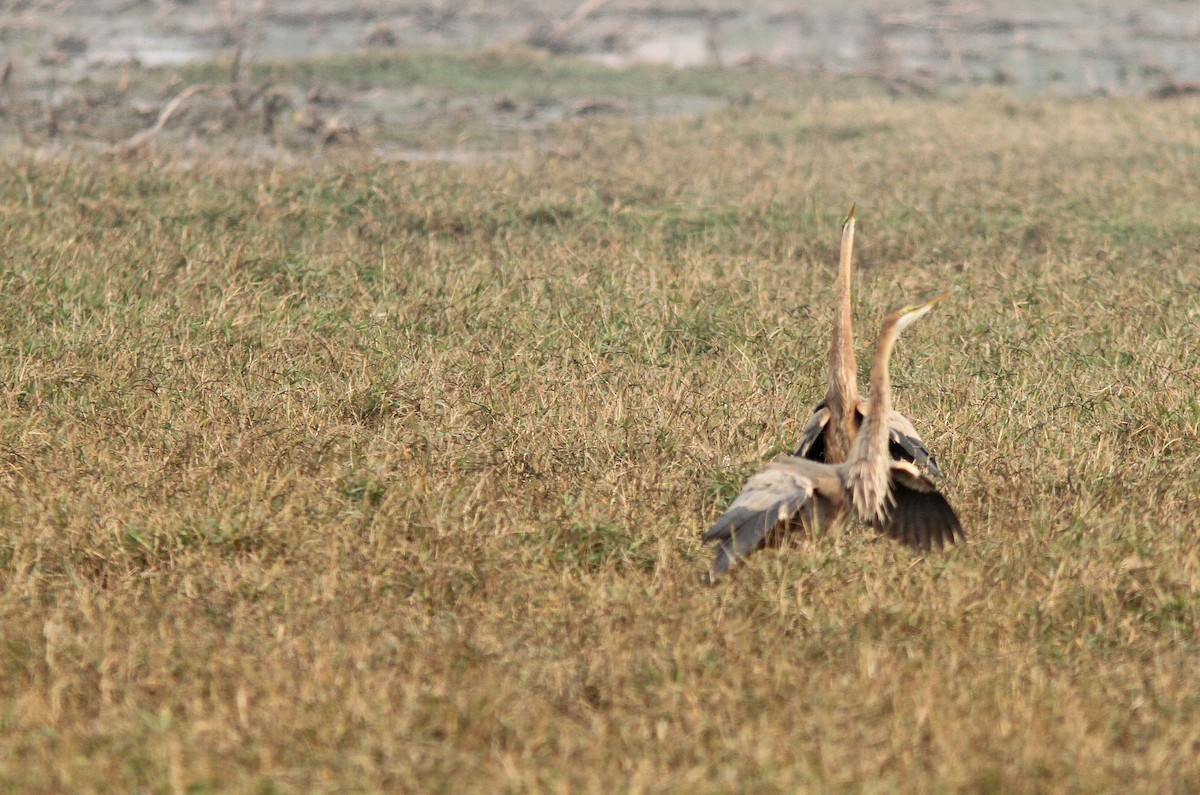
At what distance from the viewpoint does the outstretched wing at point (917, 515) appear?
3.70m

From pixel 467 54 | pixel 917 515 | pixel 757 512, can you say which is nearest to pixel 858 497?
pixel 917 515

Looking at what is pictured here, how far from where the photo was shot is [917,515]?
148 inches

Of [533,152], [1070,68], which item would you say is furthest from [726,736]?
[1070,68]

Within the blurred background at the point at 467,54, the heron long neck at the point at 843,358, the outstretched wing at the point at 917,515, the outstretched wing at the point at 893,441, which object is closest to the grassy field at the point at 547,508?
the outstretched wing at the point at 917,515

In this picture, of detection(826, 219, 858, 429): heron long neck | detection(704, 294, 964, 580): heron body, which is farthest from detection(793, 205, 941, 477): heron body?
detection(704, 294, 964, 580): heron body

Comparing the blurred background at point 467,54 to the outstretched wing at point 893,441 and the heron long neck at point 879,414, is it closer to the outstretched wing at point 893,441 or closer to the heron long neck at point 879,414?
the outstretched wing at point 893,441

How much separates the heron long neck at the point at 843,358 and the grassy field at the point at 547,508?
0.42m

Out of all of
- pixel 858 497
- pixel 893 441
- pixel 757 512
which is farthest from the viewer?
pixel 893 441

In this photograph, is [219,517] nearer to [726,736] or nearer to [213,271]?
[726,736]

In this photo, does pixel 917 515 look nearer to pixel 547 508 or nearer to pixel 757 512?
pixel 757 512

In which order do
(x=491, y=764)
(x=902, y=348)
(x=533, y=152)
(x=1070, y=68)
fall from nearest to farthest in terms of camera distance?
(x=491, y=764), (x=902, y=348), (x=533, y=152), (x=1070, y=68)

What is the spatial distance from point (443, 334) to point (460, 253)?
1.54m

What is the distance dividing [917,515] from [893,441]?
404 mm

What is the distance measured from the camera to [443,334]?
19.5 feet
